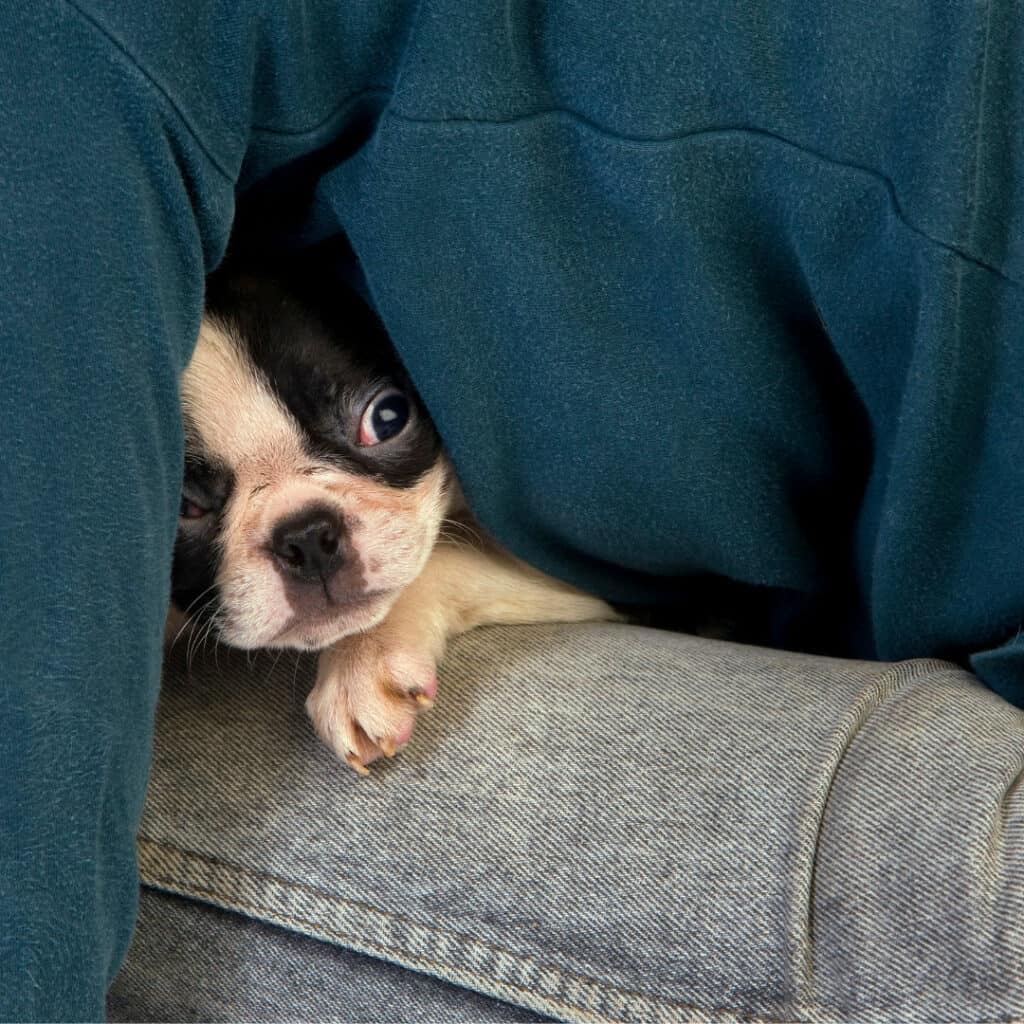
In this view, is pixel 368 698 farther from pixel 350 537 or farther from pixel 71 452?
pixel 71 452

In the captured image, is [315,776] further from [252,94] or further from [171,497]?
[252,94]

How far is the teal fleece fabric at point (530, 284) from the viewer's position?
818mm

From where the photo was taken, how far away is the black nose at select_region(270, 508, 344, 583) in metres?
1.20

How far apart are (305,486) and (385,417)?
0.10 m

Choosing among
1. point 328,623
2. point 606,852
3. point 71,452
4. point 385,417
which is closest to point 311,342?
point 385,417

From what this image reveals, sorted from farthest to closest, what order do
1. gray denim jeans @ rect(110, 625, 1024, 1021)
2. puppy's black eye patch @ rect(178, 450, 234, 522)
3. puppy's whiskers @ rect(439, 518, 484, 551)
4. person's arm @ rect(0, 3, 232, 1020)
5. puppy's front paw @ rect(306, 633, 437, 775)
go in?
puppy's whiskers @ rect(439, 518, 484, 551)
puppy's black eye patch @ rect(178, 450, 234, 522)
puppy's front paw @ rect(306, 633, 437, 775)
gray denim jeans @ rect(110, 625, 1024, 1021)
person's arm @ rect(0, 3, 232, 1020)

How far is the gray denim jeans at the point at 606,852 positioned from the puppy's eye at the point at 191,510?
6.5 inches

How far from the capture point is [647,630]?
4.34 feet

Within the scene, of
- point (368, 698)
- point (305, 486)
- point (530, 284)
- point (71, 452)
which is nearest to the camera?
point (71, 452)

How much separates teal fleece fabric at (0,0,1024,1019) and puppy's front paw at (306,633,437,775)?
5.9 inches

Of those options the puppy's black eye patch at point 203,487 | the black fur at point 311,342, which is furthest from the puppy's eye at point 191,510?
the black fur at point 311,342

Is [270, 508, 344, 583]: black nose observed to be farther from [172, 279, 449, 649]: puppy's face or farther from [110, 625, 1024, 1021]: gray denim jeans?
[110, 625, 1024, 1021]: gray denim jeans

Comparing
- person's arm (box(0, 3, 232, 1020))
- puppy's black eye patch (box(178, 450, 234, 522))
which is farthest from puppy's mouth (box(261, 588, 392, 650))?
person's arm (box(0, 3, 232, 1020))

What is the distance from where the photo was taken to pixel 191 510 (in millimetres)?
1237
